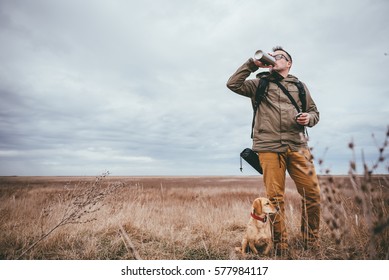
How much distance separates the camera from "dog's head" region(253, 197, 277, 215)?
2.74m

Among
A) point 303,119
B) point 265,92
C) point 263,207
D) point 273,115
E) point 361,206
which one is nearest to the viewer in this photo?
point 361,206

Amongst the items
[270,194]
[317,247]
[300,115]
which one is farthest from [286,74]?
[317,247]

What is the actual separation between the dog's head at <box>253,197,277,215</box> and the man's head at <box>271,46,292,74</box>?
164 cm

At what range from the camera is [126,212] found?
462 cm

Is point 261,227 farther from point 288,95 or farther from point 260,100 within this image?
point 288,95

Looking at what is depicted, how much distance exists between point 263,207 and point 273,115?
1.10 metres

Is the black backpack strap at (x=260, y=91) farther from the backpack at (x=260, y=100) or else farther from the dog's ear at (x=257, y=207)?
the dog's ear at (x=257, y=207)

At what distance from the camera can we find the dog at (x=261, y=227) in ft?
9.07

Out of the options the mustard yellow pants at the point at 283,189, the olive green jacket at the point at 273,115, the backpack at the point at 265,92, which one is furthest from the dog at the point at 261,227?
the backpack at the point at 265,92

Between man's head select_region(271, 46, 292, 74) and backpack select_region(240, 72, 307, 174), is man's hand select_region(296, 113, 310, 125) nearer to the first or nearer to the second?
backpack select_region(240, 72, 307, 174)

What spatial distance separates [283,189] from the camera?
2.94m

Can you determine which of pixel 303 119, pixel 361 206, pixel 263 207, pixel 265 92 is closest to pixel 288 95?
pixel 265 92
